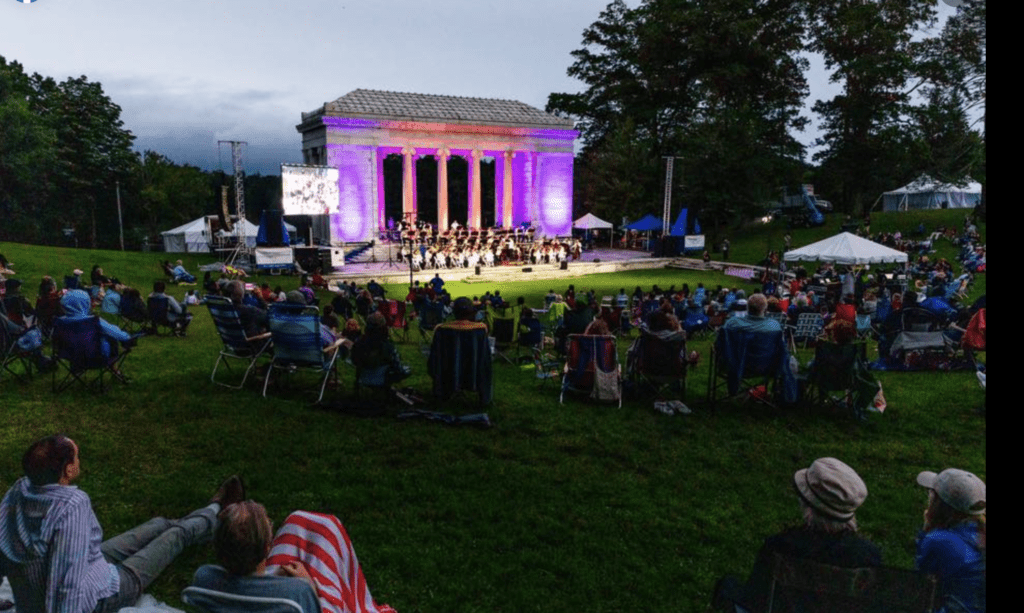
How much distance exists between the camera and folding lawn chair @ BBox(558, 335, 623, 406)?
283 inches

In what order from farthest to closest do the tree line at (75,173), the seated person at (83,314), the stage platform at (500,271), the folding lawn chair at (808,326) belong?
the tree line at (75,173)
the stage platform at (500,271)
the folding lawn chair at (808,326)
the seated person at (83,314)

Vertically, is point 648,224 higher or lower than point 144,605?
higher

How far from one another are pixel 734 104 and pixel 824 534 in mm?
39373

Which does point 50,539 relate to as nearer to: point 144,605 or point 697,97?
point 144,605

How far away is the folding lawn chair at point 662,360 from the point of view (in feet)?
23.0

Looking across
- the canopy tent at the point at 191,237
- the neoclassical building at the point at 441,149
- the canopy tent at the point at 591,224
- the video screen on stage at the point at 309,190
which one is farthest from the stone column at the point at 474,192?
the canopy tent at the point at 191,237

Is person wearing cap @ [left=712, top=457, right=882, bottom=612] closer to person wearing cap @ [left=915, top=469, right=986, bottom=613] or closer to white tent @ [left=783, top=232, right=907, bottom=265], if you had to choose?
person wearing cap @ [left=915, top=469, right=986, bottom=613]

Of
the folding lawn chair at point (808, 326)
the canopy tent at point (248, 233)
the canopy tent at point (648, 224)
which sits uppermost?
the canopy tent at point (648, 224)

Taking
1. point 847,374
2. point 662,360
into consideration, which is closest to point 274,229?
point 662,360

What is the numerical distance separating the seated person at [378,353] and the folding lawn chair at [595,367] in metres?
1.88

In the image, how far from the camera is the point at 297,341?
7.00m

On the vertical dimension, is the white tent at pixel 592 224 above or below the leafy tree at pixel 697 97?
below

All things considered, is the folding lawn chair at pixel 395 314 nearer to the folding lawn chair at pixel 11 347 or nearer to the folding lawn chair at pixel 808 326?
A: the folding lawn chair at pixel 11 347
